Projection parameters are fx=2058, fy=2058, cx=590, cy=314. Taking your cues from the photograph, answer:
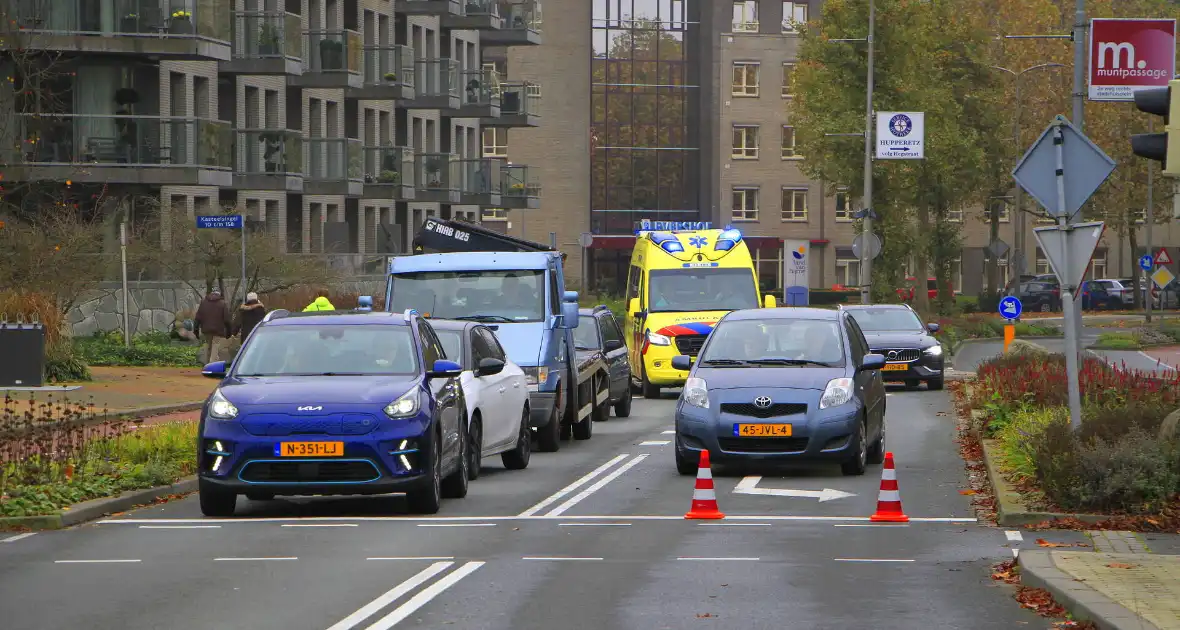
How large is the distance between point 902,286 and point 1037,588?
186 ft

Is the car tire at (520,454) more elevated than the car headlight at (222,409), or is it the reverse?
the car headlight at (222,409)

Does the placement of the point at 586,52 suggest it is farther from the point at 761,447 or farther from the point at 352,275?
the point at 761,447

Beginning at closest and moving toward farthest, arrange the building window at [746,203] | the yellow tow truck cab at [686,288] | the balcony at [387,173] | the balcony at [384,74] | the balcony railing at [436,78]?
the yellow tow truck cab at [686,288]
the balcony at [384,74]
the balcony at [387,173]
the balcony railing at [436,78]
the building window at [746,203]

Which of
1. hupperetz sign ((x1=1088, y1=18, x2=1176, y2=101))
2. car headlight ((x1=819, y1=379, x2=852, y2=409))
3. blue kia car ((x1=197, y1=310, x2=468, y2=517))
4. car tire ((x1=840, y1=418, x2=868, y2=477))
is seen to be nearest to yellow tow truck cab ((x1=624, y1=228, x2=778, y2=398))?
hupperetz sign ((x1=1088, y1=18, x2=1176, y2=101))

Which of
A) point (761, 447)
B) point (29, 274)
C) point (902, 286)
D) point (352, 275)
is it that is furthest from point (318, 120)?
point (761, 447)

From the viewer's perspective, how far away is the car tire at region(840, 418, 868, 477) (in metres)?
18.8

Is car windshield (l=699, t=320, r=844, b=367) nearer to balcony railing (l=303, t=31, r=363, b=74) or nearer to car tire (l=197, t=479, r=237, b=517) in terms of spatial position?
car tire (l=197, t=479, r=237, b=517)

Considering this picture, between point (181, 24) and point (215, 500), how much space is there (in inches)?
1252

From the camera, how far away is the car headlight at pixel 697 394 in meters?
18.8

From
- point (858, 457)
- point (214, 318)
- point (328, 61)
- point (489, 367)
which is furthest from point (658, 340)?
point (328, 61)

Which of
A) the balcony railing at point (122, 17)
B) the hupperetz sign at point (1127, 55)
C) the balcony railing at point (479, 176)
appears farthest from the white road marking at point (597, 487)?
the balcony railing at point (479, 176)

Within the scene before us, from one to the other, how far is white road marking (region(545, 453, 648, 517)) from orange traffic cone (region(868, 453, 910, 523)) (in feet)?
8.00

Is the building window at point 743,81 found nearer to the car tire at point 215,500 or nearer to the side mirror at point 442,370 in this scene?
the side mirror at point 442,370

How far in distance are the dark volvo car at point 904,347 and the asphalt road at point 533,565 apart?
1767 cm
